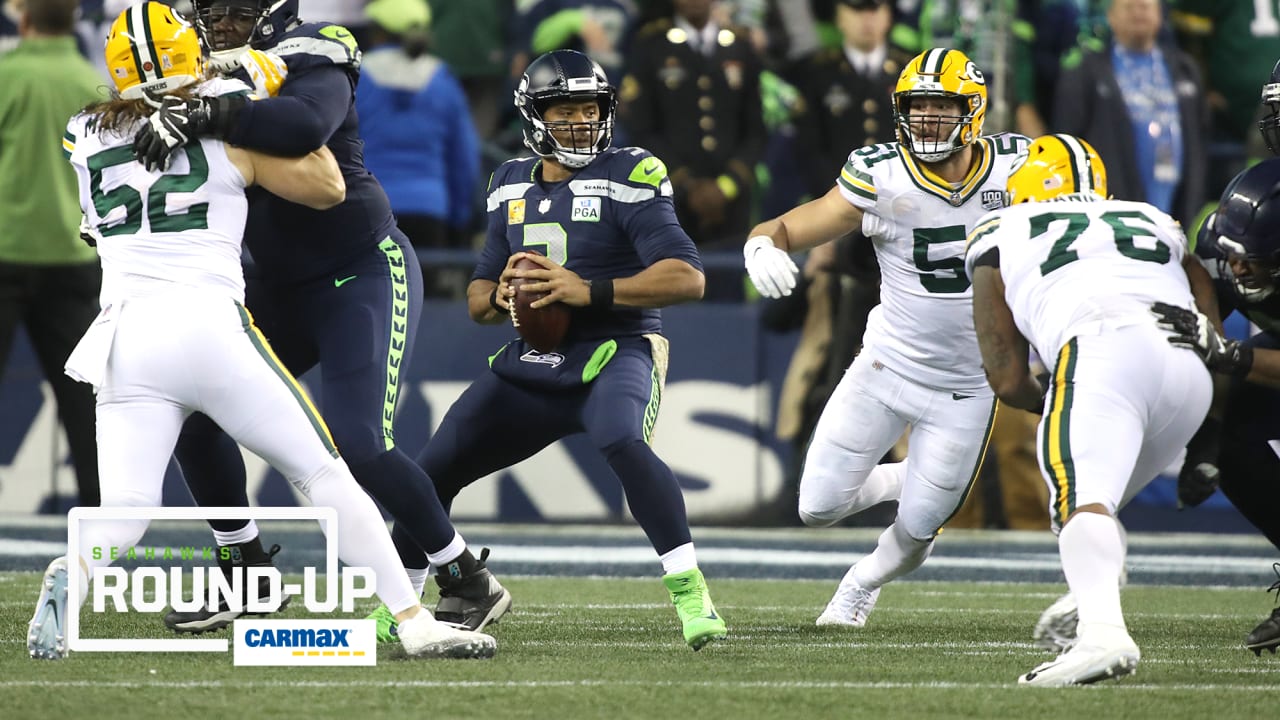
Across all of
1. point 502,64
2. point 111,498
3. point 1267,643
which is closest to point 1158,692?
point 1267,643

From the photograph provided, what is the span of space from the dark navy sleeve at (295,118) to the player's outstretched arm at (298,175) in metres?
0.02

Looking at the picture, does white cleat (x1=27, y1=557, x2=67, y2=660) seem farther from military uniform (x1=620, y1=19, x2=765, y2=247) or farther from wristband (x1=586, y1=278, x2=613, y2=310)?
military uniform (x1=620, y1=19, x2=765, y2=247)

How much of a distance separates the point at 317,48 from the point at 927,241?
6.22ft

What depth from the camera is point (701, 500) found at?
28.5ft

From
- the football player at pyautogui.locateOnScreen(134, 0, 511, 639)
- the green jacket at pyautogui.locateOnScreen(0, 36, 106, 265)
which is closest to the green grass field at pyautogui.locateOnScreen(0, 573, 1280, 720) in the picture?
the football player at pyautogui.locateOnScreen(134, 0, 511, 639)

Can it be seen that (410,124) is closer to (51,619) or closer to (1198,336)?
(51,619)

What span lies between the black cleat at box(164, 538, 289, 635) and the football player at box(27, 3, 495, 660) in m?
0.73

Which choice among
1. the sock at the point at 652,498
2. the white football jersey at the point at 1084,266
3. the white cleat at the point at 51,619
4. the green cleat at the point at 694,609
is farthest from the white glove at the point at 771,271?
the white cleat at the point at 51,619

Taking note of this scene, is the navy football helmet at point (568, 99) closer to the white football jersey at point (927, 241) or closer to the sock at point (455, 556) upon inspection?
the white football jersey at point (927, 241)

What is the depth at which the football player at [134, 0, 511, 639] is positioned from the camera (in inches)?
188

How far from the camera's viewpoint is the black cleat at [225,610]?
514 cm

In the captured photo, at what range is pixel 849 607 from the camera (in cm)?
559

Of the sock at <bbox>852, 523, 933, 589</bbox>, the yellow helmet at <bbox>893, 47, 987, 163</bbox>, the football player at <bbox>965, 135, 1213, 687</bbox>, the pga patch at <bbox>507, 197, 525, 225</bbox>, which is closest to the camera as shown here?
the football player at <bbox>965, 135, 1213, 687</bbox>

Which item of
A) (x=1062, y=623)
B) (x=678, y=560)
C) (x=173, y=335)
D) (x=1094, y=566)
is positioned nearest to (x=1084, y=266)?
(x=1094, y=566)
